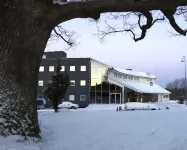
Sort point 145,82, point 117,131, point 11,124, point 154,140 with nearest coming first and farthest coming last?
point 11,124, point 154,140, point 117,131, point 145,82

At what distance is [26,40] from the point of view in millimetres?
10023

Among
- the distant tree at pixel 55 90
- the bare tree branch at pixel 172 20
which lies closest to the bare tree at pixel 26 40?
the bare tree branch at pixel 172 20

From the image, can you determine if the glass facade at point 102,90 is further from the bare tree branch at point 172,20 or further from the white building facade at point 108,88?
the bare tree branch at point 172,20

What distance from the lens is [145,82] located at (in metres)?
84.4

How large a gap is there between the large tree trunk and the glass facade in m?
55.3

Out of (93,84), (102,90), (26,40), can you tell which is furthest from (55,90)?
(93,84)

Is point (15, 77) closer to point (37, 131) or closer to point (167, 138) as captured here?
point (37, 131)

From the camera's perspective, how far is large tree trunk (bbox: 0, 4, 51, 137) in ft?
31.7

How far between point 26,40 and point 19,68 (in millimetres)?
805

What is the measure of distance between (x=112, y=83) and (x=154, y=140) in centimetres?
5529

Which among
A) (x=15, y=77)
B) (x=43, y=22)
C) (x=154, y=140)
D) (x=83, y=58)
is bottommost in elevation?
(x=154, y=140)

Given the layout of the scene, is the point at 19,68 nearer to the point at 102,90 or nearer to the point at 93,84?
the point at 102,90

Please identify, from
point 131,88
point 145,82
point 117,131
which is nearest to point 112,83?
point 131,88

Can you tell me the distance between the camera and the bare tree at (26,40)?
9711 mm
